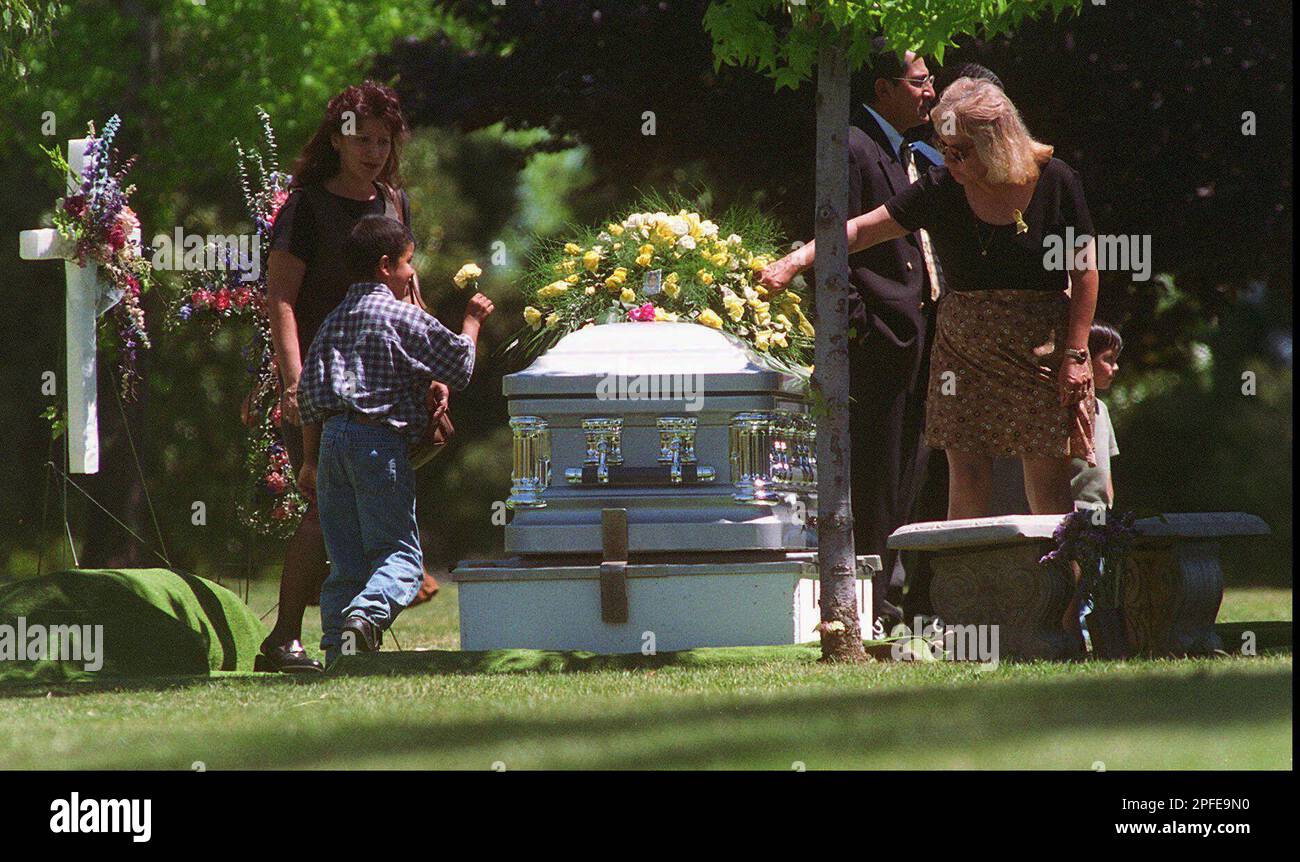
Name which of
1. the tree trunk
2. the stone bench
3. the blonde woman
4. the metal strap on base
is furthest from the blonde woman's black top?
the metal strap on base

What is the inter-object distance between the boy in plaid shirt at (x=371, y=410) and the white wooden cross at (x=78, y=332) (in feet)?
4.52

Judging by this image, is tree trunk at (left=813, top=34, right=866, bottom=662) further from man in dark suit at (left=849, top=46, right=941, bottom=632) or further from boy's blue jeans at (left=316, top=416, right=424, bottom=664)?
boy's blue jeans at (left=316, top=416, right=424, bottom=664)

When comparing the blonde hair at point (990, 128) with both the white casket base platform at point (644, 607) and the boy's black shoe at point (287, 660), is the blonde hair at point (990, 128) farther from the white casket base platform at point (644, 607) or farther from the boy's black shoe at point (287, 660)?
the boy's black shoe at point (287, 660)

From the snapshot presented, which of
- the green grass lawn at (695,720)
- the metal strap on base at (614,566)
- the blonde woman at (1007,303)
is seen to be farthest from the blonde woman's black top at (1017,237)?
the metal strap on base at (614,566)

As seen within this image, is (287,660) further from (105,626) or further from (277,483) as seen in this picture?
Answer: (277,483)

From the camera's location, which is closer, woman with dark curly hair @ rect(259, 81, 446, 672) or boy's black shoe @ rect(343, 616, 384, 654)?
boy's black shoe @ rect(343, 616, 384, 654)

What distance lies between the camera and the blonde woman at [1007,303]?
7.15 metres

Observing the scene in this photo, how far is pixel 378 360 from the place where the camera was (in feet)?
23.8

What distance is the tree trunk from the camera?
288 inches

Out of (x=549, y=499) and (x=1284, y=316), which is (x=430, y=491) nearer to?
(x=1284, y=316)

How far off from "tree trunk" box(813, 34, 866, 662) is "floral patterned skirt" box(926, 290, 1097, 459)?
0.42m

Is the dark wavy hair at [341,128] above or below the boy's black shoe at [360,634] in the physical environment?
above
